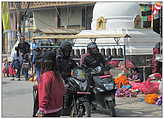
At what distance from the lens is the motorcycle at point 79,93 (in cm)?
520

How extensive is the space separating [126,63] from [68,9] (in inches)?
850

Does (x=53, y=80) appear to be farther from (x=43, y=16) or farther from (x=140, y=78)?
(x=43, y=16)

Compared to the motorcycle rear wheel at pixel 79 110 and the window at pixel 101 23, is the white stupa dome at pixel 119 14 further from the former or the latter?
the motorcycle rear wheel at pixel 79 110

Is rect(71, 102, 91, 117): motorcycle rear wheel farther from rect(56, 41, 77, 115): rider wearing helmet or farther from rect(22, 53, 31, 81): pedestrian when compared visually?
rect(22, 53, 31, 81): pedestrian

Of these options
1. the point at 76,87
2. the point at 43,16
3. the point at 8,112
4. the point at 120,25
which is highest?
the point at 43,16

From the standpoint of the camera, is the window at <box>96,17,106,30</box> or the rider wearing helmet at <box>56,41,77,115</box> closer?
the rider wearing helmet at <box>56,41,77,115</box>

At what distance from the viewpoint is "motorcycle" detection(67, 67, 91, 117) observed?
5195 millimetres

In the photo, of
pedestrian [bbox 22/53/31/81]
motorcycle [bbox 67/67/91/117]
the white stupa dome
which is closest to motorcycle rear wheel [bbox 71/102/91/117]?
motorcycle [bbox 67/67/91/117]

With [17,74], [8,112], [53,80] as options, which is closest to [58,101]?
[53,80]

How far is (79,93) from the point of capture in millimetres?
5215

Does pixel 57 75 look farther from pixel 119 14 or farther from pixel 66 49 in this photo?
pixel 119 14

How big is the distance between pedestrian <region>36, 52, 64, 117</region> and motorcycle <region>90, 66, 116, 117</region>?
1667 millimetres

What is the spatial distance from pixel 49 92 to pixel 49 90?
24 millimetres

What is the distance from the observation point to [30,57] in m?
12.6
